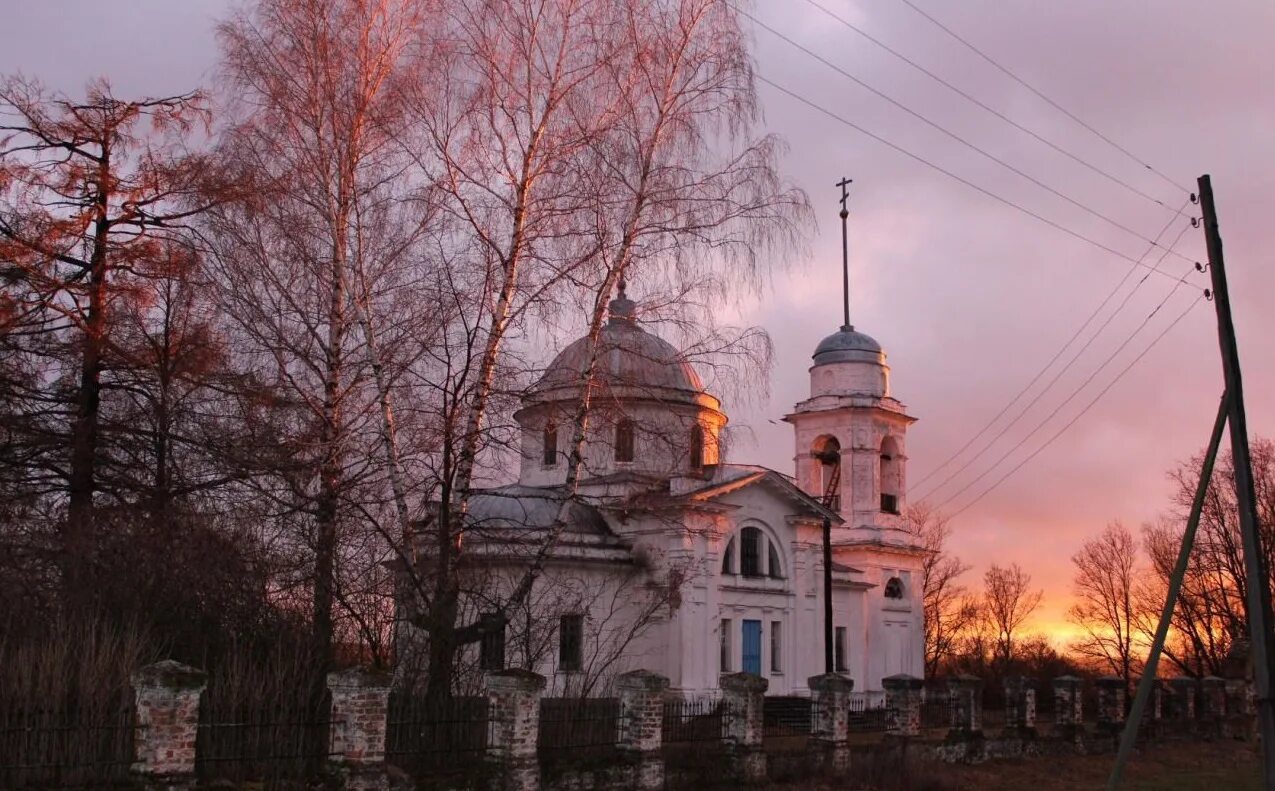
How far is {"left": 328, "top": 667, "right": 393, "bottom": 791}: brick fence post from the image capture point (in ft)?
42.0

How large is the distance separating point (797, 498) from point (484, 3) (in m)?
20.6

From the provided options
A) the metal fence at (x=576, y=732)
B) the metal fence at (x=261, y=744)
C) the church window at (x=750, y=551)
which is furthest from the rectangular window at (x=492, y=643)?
the church window at (x=750, y=551)

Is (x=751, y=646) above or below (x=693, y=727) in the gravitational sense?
above

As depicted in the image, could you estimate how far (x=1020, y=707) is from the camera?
80.5 feet

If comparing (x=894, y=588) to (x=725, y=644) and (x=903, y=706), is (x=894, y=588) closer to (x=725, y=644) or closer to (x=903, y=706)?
(x=725, y=644)

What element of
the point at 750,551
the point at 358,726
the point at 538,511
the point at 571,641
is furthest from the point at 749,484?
the point at 358,726

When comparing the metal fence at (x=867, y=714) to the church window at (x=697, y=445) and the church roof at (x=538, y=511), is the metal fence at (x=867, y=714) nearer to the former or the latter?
the church window at (x=697, y=445)

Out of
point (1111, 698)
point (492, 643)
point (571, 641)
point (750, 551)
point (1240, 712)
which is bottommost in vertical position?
point (1240, 712)

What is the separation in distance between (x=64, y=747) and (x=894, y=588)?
33.8 metres

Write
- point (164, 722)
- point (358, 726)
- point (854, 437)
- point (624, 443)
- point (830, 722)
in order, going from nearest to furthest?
point (164, 722)
point (358, 726)
point (624, 443)
point (830, 722)
point (854, 437)

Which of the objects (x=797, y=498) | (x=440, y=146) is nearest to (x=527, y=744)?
(x=440, y=146)

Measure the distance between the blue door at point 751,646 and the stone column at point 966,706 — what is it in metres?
10.8

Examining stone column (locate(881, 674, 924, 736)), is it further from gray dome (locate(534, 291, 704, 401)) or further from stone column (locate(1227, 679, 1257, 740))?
stone column (locate(1227, 679, 1257, 740))

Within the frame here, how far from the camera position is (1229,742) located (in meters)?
29.9
